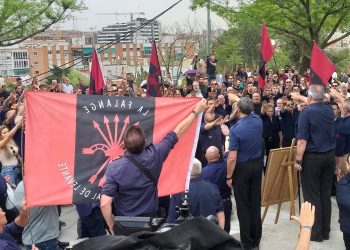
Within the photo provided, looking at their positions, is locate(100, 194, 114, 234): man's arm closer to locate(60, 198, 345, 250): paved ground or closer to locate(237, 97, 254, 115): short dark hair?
locate(237, 97, 254, 115): short dark hair

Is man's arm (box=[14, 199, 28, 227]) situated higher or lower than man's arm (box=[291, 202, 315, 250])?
lower

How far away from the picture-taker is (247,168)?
5.97 meters

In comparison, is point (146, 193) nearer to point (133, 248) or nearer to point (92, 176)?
point (92, 176)

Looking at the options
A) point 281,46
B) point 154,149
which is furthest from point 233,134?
point 281,46

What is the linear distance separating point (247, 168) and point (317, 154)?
3.10ft

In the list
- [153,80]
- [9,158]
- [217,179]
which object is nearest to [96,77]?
[153,80]

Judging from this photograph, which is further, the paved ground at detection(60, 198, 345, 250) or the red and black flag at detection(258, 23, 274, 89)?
the red and black flag at detection(258, 23, 274, 89)

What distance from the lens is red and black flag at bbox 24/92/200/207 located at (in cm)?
461

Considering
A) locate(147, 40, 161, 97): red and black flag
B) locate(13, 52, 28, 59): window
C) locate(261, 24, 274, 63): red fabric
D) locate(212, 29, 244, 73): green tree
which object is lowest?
locate(147, 40, 161, 97): red and black flag

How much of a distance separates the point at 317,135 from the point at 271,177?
0.99 m

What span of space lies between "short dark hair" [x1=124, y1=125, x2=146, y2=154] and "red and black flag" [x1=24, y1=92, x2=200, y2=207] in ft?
2.41

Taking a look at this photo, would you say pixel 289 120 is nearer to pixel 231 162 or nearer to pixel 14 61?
pixel 231 162

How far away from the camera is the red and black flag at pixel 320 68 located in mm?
7777

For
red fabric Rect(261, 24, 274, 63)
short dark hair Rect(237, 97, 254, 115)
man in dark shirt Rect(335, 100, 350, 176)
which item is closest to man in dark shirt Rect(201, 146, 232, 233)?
short dark hair Rect(237, 97, 254, 115)
